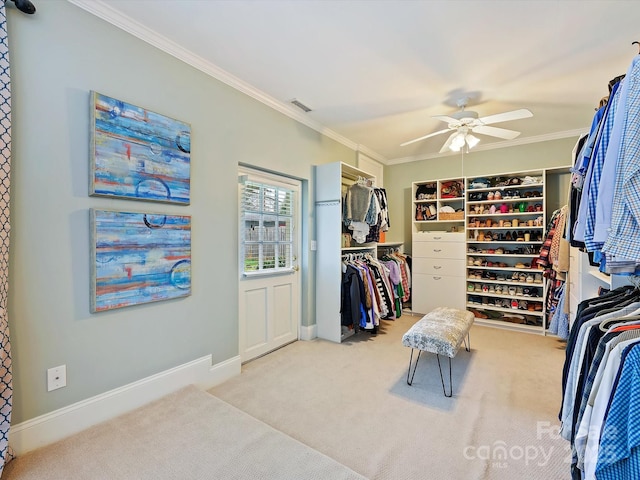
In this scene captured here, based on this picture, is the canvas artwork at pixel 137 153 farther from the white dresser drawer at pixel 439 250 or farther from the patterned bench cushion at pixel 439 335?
the white dresser drawer at pixel 439 250

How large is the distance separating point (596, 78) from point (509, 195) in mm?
1829

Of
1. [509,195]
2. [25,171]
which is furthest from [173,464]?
[509,195]

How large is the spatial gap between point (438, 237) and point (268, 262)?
2609 millimetres

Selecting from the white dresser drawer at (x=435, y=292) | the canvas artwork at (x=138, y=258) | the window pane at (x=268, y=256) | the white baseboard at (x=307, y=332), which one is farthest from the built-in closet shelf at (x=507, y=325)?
the canvas artwork at (x=138, y=258)

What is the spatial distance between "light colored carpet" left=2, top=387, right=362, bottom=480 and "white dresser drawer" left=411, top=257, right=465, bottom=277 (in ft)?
11.2

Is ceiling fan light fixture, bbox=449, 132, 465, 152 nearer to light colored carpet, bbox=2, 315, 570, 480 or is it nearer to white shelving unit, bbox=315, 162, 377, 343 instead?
white shelving unit, bbox=315, 162, 377, 343

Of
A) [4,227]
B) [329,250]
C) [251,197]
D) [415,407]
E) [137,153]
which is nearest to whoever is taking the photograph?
[4,227]

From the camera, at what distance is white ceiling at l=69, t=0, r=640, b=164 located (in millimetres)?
1860

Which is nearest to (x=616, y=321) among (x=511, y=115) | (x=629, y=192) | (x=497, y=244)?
(x=629, y=192)

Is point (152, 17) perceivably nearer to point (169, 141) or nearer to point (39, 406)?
point (169, 141)

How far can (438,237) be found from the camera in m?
4.45

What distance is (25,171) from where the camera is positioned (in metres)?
1.59

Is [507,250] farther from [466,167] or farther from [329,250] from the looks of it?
[329,250]

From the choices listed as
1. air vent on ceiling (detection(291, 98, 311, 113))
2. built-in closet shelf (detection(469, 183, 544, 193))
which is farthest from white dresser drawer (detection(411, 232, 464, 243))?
air vent on ceiling (detection(291, 98, 311, 113))
